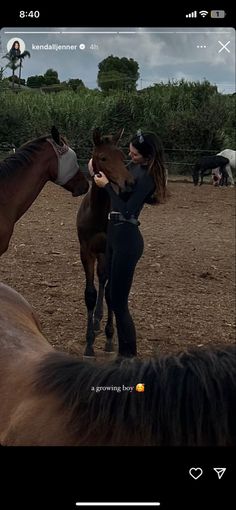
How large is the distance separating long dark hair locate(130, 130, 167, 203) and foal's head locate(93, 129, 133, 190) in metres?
0.13

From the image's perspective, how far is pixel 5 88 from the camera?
2129 mm

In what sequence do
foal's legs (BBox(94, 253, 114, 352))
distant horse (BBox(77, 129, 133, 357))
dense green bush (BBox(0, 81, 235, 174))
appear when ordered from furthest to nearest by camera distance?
1. foal's legs (BBox(94, 253, 114, 352))
2. distant horse (BBox(77, 129, 133, 357))
3. dense green bush (BBox(0, 81, 235, 174))

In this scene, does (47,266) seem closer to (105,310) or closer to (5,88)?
(105,310)

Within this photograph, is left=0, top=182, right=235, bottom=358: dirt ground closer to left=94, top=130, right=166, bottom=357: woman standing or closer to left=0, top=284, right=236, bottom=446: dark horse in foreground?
left=94, top=130, right=166, bottom=357: woman standing

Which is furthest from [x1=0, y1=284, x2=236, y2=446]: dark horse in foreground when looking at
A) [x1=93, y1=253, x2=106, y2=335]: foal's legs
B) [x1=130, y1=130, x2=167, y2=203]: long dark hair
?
[x1=93, y1=253, x2=106, y2=335]: foal's legs

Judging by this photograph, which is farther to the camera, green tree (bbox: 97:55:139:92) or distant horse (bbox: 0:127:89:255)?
distant horse (bbox: 0:127:89:255)

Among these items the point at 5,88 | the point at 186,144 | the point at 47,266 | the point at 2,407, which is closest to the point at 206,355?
the point at 2,407

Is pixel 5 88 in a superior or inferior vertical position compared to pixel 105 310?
superior

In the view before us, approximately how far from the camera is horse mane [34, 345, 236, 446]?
96 cm
